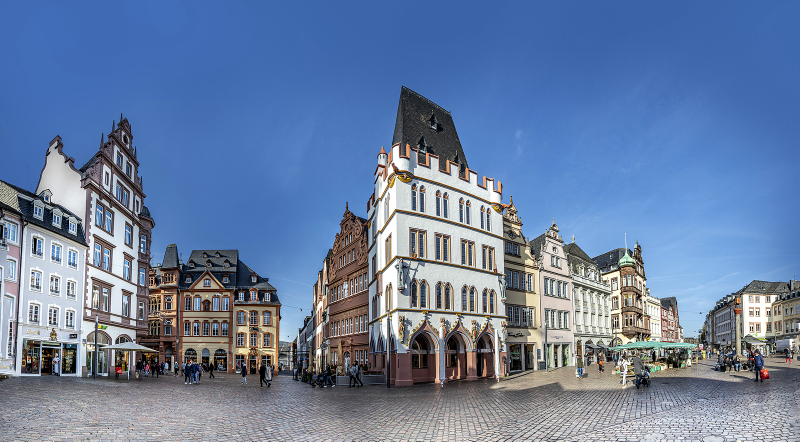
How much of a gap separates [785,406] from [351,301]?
41.2 metres

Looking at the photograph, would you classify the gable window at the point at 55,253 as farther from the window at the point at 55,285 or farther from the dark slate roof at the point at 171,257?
the dark slate roof at the point at 171,257

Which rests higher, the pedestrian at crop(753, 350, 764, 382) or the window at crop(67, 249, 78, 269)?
the window at crop(67, 249, 78, 269)

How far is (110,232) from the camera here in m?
50.8

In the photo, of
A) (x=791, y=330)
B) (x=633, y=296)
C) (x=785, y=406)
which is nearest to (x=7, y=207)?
(x=785, y=406)

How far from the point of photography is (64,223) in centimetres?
4456

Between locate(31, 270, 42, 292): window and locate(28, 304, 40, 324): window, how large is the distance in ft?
3.78

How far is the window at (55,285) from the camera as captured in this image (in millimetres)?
42094

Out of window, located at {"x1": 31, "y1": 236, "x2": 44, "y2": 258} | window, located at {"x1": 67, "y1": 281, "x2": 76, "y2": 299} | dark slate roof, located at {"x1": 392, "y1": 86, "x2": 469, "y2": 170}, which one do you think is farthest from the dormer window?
dark slate roof, located at {"x1": 392, "y1": 86, "x2": 469, "y2": 170}

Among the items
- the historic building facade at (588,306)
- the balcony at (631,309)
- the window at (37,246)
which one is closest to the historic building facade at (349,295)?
the window at (37,246)

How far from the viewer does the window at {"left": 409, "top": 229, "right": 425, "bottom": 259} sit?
139 feet

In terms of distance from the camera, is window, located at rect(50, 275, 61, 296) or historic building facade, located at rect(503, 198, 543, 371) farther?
historic building facade, located at rect(503, 198, 543, 371)

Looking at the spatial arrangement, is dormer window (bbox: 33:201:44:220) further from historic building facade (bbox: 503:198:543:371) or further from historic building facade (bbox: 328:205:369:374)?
historic building facade (bbox: 503:198:543:371)

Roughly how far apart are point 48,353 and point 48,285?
482 cm

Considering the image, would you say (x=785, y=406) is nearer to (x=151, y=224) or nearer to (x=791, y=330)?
(x=151, y=224)
